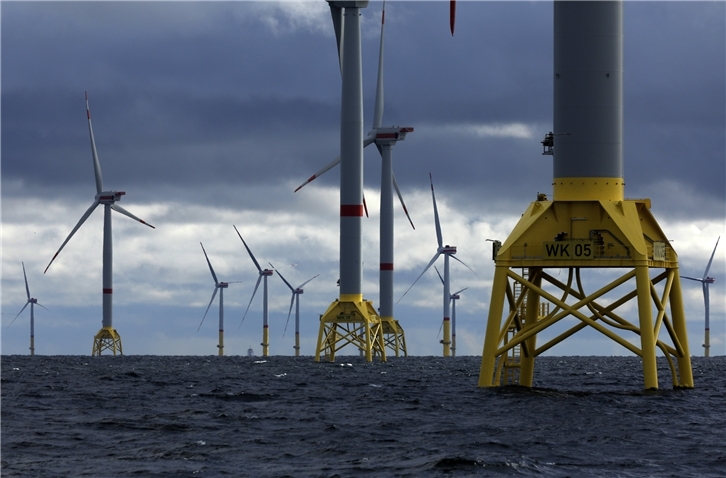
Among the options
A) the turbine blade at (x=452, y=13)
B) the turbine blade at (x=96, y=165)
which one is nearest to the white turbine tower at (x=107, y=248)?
the turbine blade at (x=96, y=165)

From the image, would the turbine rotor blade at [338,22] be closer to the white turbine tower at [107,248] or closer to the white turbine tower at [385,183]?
the white turbine tower at [385,183]

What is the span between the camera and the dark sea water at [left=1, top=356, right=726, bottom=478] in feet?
98.3

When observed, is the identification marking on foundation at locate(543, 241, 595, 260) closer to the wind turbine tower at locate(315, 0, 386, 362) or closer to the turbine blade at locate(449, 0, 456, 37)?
the turbine blade at locate(449, 0, 456, 37)

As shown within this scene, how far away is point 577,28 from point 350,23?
194 ft

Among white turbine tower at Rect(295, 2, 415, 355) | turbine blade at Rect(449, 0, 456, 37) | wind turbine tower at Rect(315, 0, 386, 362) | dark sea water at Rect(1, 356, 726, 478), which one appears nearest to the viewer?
dark sea water at Rect(1, 356, 726, 478)

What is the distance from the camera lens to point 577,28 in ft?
166

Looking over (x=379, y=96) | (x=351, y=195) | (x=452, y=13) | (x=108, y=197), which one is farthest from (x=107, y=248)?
(x=452, y=13)

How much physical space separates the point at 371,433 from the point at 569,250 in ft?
50.4

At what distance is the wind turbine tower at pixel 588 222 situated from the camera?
4841cm

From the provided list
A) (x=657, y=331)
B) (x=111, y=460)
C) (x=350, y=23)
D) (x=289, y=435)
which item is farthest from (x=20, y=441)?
(x=350, y=23)

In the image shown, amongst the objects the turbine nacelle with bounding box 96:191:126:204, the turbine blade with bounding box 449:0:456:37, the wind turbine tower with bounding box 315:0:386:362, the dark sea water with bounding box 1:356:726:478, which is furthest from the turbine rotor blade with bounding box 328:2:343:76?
the turbine nacelle with bounding box 96:191:126:204

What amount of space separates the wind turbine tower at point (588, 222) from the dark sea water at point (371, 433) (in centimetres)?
292

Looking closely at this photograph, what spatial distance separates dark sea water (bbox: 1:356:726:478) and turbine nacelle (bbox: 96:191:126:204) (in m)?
123

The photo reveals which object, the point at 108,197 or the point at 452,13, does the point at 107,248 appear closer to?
→ the point at 108,197
